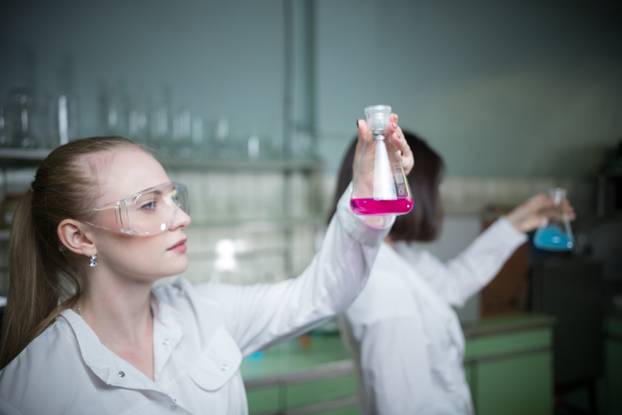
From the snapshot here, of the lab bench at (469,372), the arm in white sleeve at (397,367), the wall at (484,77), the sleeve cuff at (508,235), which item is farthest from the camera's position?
the wall at (484,77)

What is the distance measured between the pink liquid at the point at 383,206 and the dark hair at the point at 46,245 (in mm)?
486

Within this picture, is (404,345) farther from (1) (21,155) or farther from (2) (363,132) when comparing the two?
(1) (21,155)

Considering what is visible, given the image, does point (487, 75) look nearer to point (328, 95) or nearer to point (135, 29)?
point (328, 95)

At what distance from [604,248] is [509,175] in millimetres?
999

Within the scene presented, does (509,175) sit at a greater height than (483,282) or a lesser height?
greater

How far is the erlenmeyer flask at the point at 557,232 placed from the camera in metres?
1.54

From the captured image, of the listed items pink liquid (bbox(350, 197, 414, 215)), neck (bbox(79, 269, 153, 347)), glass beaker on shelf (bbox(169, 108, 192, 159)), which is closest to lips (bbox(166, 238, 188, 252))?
neck (bbox(79, 269, 153, 347))

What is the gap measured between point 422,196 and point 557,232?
0.47m

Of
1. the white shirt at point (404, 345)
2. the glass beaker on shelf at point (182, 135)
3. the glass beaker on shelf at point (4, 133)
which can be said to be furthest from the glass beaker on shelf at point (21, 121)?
the white shirt at point (404, 345)

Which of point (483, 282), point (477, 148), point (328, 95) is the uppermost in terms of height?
point (328, 95)

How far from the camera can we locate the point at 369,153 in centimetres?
86

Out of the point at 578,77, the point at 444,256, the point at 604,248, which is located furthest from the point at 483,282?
the point at 578,77

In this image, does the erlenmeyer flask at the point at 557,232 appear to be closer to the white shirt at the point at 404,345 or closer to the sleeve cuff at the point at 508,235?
the sleeve cuff at the point at 508,235

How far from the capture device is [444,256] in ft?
10.7
